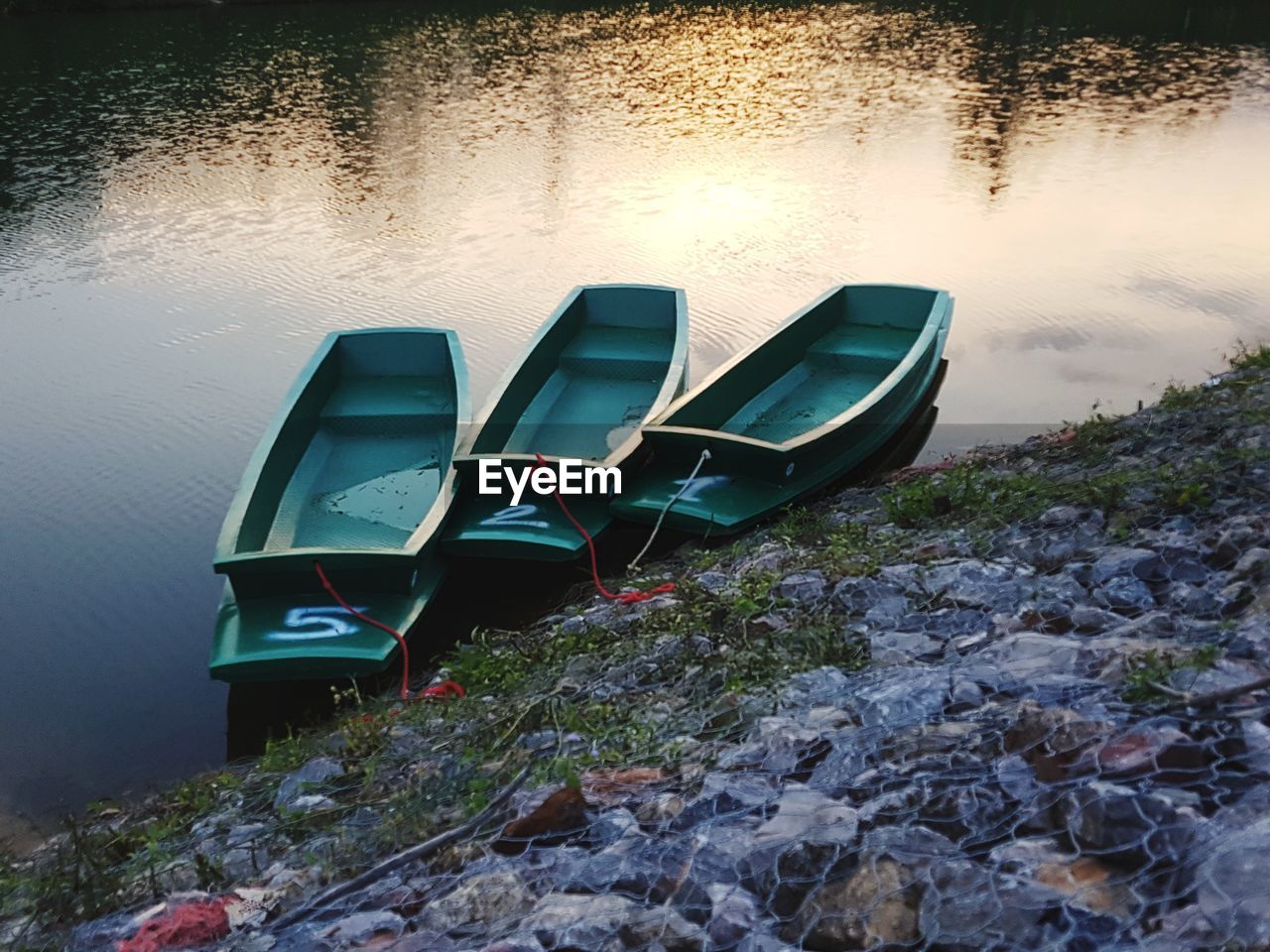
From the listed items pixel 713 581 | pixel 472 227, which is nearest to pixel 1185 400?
pixel 713 581

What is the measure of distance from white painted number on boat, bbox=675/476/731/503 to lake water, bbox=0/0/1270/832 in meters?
2.76

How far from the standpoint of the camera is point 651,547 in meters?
6.97

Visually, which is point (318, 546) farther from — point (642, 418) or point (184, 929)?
point (184, 929)

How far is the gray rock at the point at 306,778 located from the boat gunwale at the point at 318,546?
1.44 meters

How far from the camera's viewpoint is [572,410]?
8.14m

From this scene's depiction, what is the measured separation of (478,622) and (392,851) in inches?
117

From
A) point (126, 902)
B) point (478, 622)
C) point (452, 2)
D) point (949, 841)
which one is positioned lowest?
point (478, 622)

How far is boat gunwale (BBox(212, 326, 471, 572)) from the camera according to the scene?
5621mm

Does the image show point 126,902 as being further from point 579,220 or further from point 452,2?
point 452,2

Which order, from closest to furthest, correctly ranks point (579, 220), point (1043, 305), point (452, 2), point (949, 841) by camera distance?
point (949, 841)
point (1043, 305)
point (579, 220)
point (452, 2)

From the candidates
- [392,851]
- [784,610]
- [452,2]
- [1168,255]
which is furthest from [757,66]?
[392,851]

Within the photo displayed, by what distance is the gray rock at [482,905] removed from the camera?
2.89 m

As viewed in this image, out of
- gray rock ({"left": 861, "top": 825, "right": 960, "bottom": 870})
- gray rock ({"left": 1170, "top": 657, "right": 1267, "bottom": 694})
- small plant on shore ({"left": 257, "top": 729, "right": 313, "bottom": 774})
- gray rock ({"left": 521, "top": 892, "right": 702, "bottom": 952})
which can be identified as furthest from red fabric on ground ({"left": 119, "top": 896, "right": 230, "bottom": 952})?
gray rock ({"left": 1170, "top": 657, "right": 1267, "bottom": 694})

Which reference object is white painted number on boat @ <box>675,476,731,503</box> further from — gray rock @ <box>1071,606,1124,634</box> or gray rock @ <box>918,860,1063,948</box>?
gray rock @ <box>918,860,1063,948</box>
